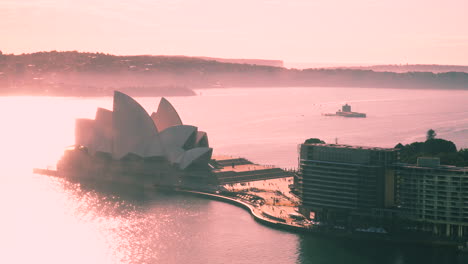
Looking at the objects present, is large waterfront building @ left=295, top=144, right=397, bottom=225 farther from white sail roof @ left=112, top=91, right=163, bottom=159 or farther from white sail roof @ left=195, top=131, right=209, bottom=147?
white sail roof @ left=112, top=91, right=163, bottom=159

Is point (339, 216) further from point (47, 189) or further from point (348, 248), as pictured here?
point (47, 189)

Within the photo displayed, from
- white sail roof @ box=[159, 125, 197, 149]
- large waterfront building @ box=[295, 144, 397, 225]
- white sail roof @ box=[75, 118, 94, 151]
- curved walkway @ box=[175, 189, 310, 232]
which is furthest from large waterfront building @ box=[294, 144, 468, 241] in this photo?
white sail roof @ box=[75, 118, 94, 151]

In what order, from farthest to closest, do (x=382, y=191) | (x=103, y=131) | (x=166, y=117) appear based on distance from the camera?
1. (x=166, y=117)
2. (x=103, y=131)
3. (x=382, y=191)

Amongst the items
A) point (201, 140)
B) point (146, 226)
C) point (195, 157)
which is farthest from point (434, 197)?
point (201, 140)

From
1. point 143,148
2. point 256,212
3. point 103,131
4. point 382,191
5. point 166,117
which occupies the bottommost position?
point 256,212

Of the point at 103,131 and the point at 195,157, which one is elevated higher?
the point at 103,131

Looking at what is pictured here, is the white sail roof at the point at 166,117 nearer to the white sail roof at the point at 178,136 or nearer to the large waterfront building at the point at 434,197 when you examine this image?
the white sail roof at the point at 178,136

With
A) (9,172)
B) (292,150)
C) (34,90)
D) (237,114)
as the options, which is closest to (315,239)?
(9,172)

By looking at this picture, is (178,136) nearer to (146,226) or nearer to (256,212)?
(256,212)
